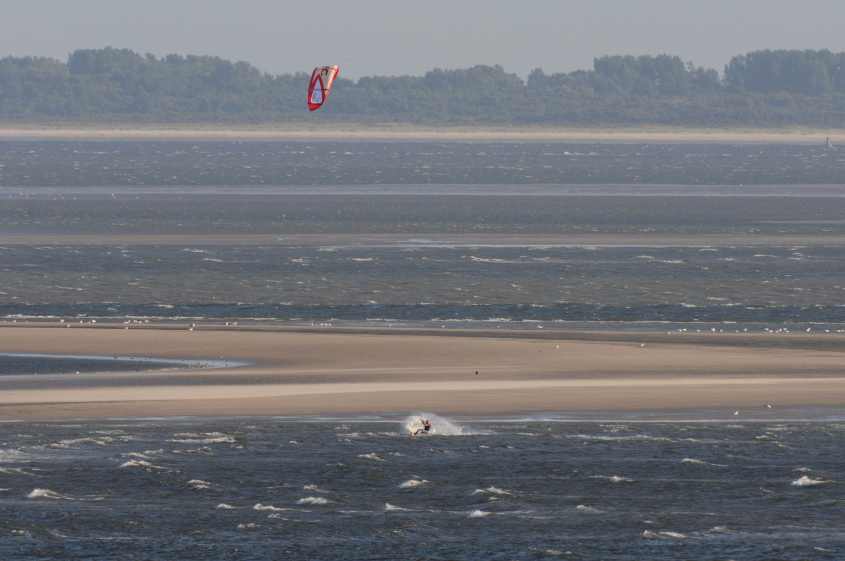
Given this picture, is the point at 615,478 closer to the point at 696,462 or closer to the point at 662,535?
the point at 696,462

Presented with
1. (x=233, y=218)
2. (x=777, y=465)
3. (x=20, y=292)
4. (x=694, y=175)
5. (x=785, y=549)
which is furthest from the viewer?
(x=694, y=175)

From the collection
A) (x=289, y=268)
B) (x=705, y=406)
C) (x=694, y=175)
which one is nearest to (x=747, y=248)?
(x=289, y=268)

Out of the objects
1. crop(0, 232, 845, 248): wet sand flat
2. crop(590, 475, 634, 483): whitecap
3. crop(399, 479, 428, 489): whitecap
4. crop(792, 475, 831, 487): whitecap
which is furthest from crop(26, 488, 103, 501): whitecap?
crop(0, 232, 845, 248): wet sand flat

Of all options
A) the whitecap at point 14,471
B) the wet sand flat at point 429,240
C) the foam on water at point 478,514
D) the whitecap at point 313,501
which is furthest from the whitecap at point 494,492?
the wet sand flat at point 429,240

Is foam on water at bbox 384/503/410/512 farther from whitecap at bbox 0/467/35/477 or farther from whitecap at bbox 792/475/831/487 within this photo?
whitecap at bbox 792/475/831/487

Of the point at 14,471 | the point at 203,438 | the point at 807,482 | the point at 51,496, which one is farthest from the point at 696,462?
the point at 14,471

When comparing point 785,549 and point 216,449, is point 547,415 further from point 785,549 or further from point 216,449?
point 785,549
